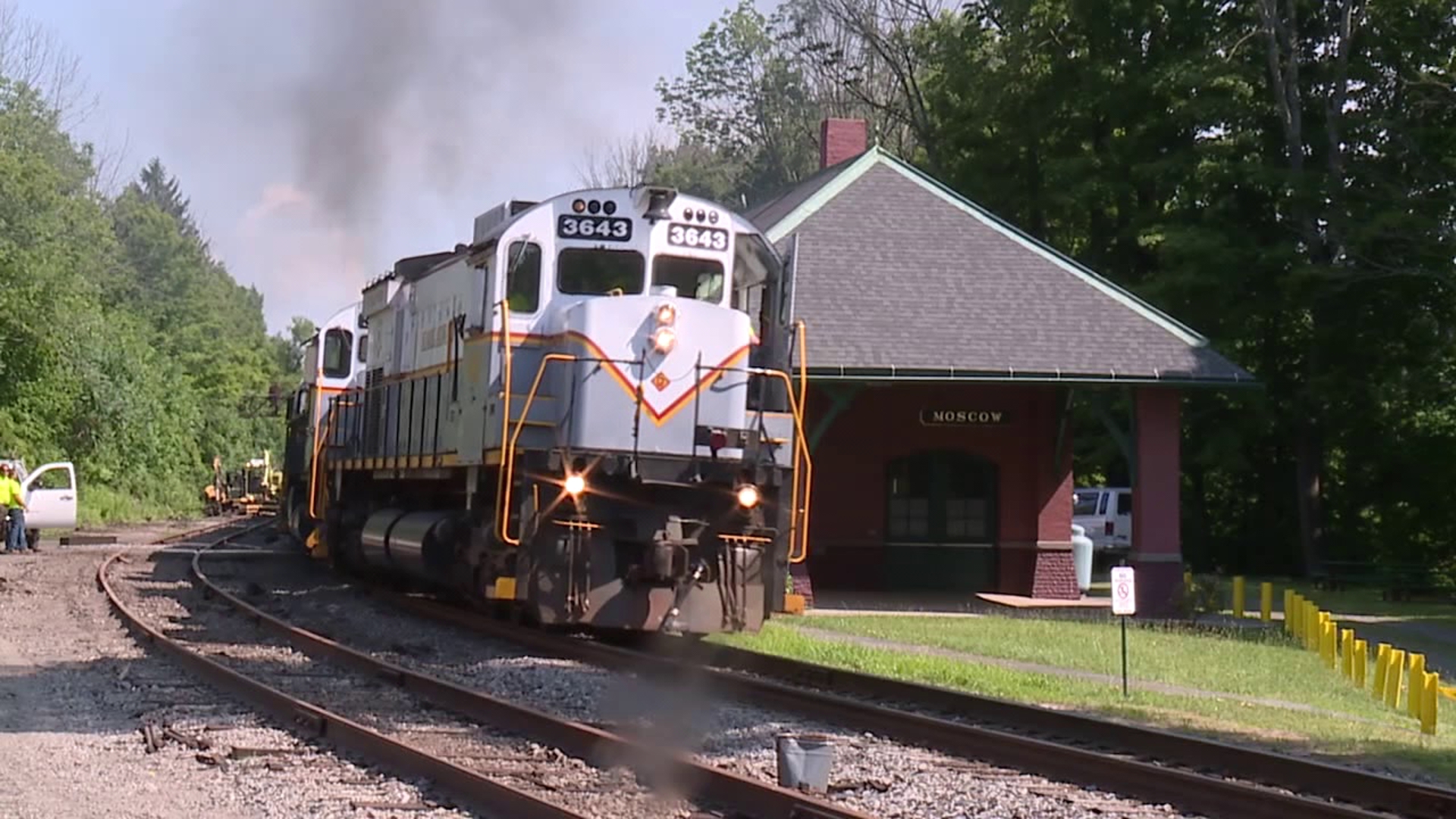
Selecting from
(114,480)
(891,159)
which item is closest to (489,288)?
(891,159)

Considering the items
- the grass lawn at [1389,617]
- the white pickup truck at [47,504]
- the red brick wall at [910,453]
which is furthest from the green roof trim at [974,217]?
the white pickup truck at [47,504]

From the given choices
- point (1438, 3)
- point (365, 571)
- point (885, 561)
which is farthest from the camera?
point (1438, 3)

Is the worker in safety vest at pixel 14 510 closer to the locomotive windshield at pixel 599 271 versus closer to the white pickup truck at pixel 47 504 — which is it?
the white pickup truck at pixel 47 504

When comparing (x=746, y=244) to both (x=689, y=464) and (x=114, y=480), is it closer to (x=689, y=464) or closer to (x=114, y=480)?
(x=689, y=464)

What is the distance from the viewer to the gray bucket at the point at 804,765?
811 cm

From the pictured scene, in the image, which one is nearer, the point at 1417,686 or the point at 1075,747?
the point at 1075,747

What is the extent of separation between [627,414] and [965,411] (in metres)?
11.5

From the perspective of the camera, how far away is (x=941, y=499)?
24.9m

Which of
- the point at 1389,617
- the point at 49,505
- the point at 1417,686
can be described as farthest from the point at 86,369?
the point at 1417,686

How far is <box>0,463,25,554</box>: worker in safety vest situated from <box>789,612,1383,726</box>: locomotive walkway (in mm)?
16622

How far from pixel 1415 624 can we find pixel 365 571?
51.6ft

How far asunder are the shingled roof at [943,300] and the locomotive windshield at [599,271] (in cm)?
701

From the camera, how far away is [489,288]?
14344 millimetres

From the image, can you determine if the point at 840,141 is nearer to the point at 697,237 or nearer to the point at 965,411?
the point at 965,411
